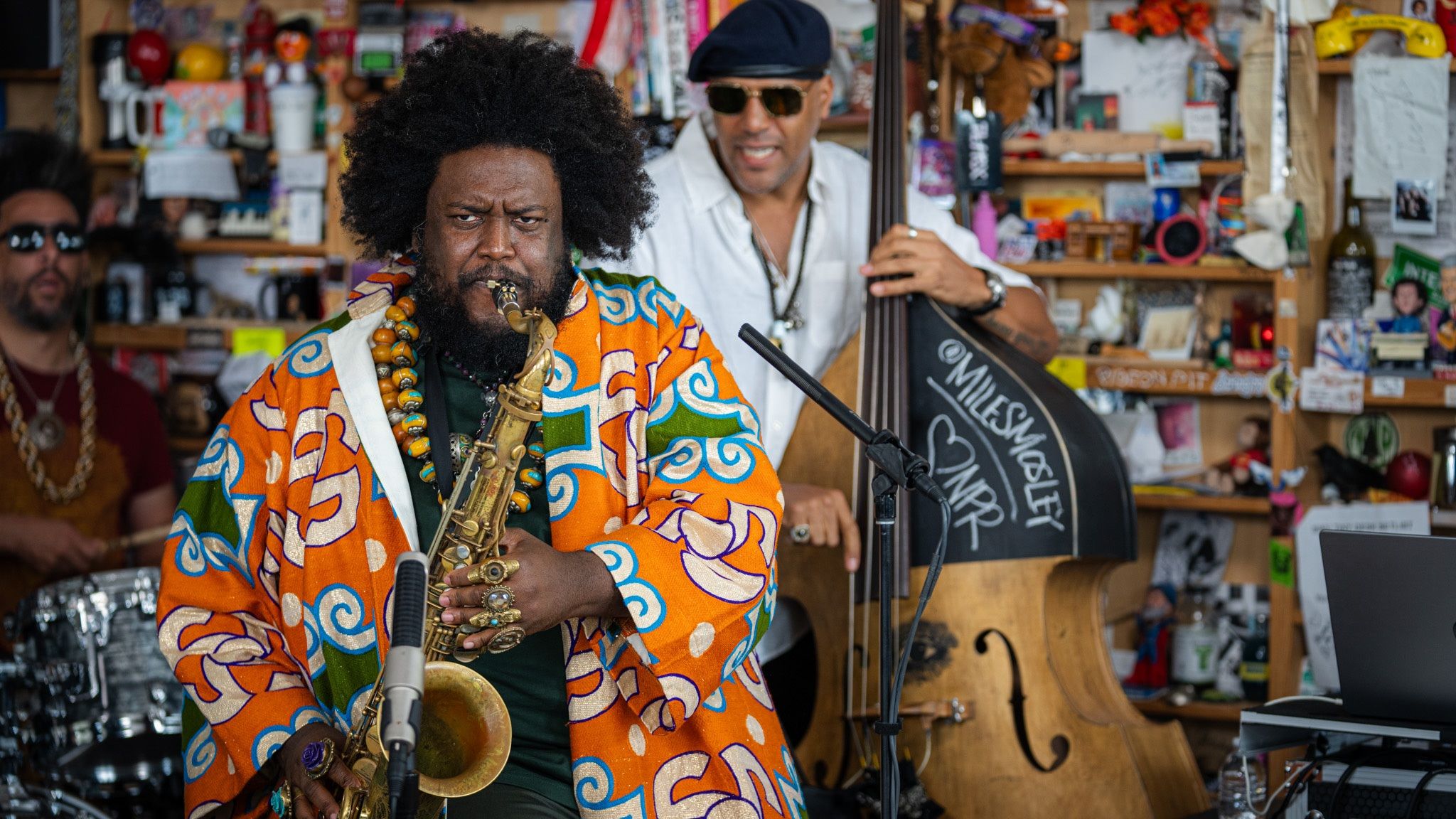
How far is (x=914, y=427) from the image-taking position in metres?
2.45

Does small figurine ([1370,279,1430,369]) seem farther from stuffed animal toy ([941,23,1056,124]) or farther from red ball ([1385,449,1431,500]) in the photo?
stuffed animal toy ([941,23,1056,124])

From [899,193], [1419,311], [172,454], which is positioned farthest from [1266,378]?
[172,454]

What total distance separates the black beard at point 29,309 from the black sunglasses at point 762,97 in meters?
1.79

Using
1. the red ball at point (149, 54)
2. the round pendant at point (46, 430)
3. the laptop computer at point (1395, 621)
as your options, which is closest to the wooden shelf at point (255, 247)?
the red ball at point (149, 54)

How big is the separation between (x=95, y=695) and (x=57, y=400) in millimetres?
876

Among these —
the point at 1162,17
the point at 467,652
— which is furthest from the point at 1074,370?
the point at 467,652

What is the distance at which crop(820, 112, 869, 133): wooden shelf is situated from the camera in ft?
11.6

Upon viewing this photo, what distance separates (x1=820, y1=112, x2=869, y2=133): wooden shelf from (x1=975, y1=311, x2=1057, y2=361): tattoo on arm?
1007 mm

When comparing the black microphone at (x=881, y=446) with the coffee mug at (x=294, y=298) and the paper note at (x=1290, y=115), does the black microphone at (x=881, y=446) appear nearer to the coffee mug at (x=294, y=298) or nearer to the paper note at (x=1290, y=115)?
the paper note at (x=1290, y=115)

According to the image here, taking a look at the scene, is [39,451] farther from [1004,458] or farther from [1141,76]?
[1141,76]

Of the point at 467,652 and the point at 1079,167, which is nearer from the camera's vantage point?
the point at 467,652

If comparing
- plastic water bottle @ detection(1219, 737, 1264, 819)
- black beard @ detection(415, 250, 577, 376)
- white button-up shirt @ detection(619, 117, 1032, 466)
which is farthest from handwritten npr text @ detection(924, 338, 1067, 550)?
black beard @ detection(415, 250, 577, 376)

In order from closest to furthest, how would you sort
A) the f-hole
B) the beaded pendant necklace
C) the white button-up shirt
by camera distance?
the beaded pendant necklace → the f-hole → the white button-up shirt

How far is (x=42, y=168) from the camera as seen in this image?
3.46 metres
